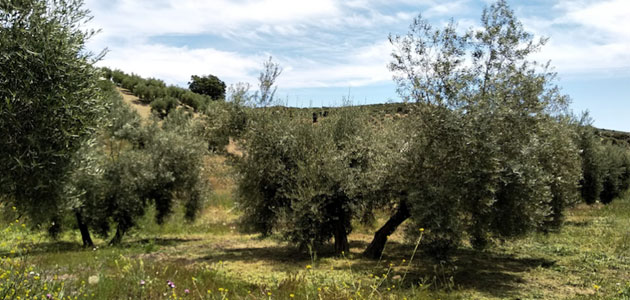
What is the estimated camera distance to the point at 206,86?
7888 cm

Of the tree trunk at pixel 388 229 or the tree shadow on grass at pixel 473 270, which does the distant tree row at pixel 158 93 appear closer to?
the tree trunk at pixel 388 229

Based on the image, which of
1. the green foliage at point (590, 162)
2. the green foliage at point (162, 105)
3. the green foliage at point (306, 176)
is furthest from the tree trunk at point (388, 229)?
the green foliage at point (162, 105)

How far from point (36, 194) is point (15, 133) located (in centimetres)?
169

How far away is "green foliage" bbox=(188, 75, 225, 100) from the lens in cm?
7906

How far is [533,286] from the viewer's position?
11.8 meters

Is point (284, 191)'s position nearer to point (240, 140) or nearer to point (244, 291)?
point (240, 140)

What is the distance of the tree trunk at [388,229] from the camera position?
14570 mm

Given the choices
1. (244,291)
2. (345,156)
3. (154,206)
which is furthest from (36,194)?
(154,206)

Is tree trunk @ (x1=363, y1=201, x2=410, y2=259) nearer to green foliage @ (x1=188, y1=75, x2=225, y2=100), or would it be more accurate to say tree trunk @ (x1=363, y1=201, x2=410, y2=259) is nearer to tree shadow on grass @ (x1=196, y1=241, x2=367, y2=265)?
tree shadow on grass @ (x1=196, y1=241, x2=367, y2=265)

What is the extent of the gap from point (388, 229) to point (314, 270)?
3.66 m

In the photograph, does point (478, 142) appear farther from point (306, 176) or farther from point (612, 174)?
point (612, 174)

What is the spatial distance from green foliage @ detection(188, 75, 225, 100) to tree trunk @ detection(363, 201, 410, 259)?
66.2 metres

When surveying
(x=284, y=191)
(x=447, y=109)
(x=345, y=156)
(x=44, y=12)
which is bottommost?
(x=284, y=191)

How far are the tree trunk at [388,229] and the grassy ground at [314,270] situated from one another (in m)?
0.61
